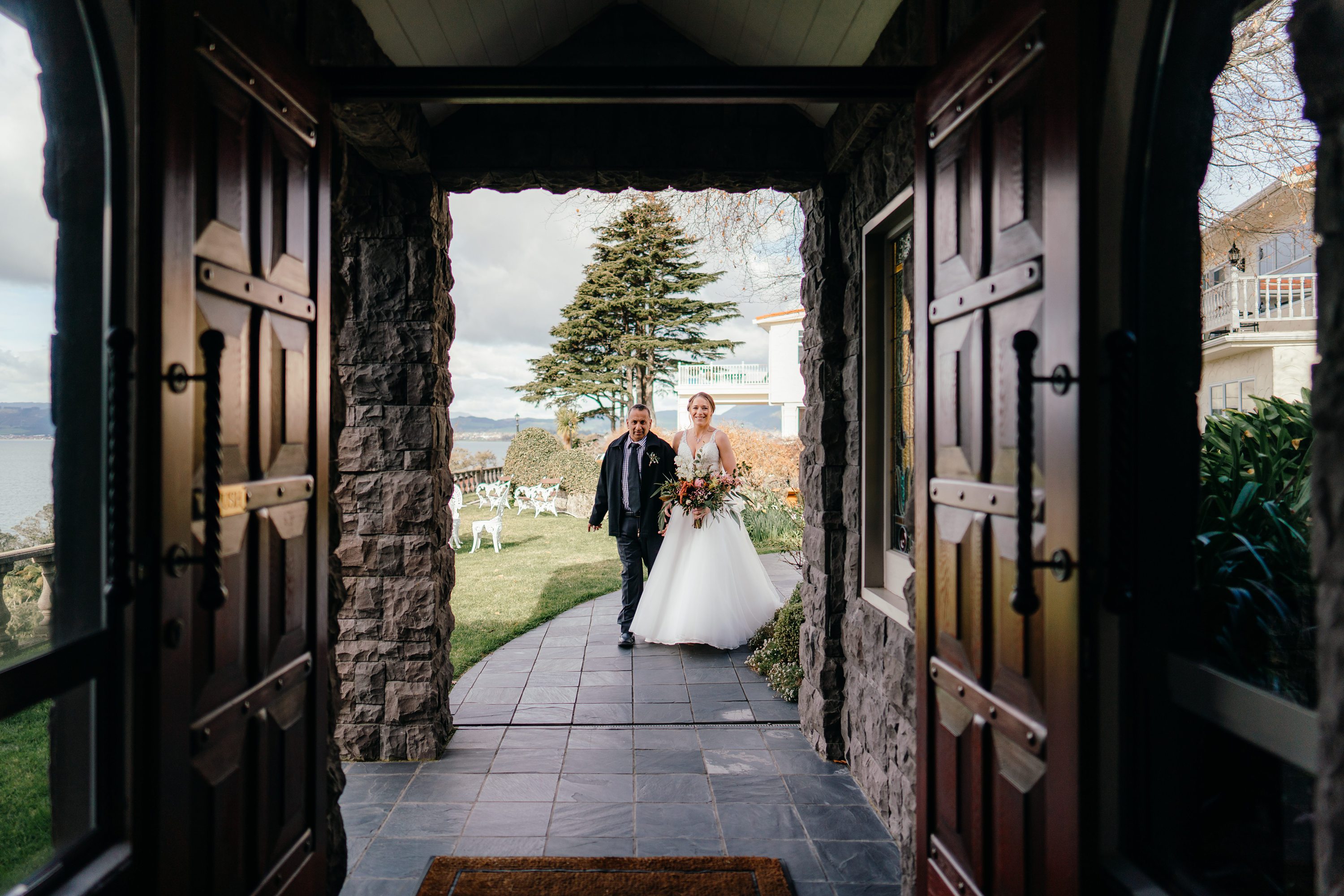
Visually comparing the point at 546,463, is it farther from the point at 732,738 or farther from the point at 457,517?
the point at 732,738

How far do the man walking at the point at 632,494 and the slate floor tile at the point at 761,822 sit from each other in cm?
240

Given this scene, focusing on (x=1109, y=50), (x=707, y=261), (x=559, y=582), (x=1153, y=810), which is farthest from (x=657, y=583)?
(x=707, y=261)

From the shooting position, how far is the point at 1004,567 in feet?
4.82

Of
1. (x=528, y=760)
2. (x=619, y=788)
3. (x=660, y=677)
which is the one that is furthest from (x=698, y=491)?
(x=619, y=788)

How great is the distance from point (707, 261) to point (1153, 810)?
19.3 m

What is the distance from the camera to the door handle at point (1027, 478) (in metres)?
1.24

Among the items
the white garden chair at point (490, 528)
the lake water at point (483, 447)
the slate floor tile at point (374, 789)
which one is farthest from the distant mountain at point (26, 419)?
the lake water at point (483, 447)

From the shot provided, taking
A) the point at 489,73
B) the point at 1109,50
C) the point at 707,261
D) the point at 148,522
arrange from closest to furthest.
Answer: the point at 148,522 → the point at 1109,50 → the point at 489,73 → the point at 707,261

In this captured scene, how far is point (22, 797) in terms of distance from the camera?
2.97 meters

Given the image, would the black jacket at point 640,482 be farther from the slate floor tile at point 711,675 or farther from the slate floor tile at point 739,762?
the slate floor tile at point 739,762

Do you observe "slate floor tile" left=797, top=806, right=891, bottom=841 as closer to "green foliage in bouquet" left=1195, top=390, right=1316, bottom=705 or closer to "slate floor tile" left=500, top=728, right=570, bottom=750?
"slate floor tile" left=500, top=728, right=570, bottom=750

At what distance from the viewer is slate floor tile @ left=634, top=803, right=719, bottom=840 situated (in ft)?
9.05

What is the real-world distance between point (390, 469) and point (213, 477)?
2.10 metres

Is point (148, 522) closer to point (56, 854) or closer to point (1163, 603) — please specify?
point (56, 854)
